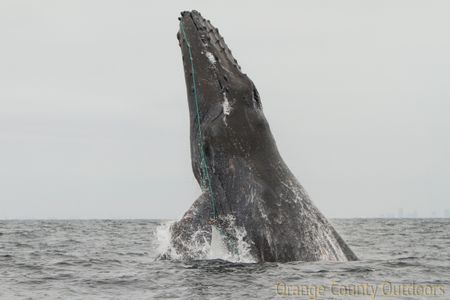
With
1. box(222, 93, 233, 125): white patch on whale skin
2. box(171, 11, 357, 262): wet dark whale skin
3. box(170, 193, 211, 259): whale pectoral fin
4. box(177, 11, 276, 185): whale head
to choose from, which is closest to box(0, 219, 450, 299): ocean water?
box(170, 193, 211, 259): whale pectoral fin

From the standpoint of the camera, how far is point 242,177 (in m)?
9.82

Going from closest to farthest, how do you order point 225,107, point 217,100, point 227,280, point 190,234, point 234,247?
point 227,280, point 190,234, point 234,247, point 225,107, point 217,100

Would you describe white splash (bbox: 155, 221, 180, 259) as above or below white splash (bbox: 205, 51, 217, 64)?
below

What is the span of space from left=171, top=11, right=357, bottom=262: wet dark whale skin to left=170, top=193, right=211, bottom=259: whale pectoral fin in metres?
0.01

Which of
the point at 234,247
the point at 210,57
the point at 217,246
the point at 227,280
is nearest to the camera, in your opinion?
the point at 227,280

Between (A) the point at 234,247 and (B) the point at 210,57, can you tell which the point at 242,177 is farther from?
(B) the point at 210,57

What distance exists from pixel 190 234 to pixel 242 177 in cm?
116

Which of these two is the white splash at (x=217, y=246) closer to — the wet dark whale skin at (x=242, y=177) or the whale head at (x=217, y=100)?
the wet dark whale skin at (x=242, y=177)

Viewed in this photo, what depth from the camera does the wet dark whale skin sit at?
9.45m

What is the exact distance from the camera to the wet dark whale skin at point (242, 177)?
31.0ft

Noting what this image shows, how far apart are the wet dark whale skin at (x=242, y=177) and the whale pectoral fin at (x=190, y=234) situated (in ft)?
0.05

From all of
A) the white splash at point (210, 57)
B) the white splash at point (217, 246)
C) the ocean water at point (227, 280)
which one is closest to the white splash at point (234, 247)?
the white splash at point (217, 246)

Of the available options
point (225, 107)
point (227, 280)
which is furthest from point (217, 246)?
point (225, 107)

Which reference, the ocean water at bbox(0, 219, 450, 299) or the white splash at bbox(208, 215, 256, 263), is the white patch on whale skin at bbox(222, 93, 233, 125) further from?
the ocean water at bbox(0, 219, 450, 299)
